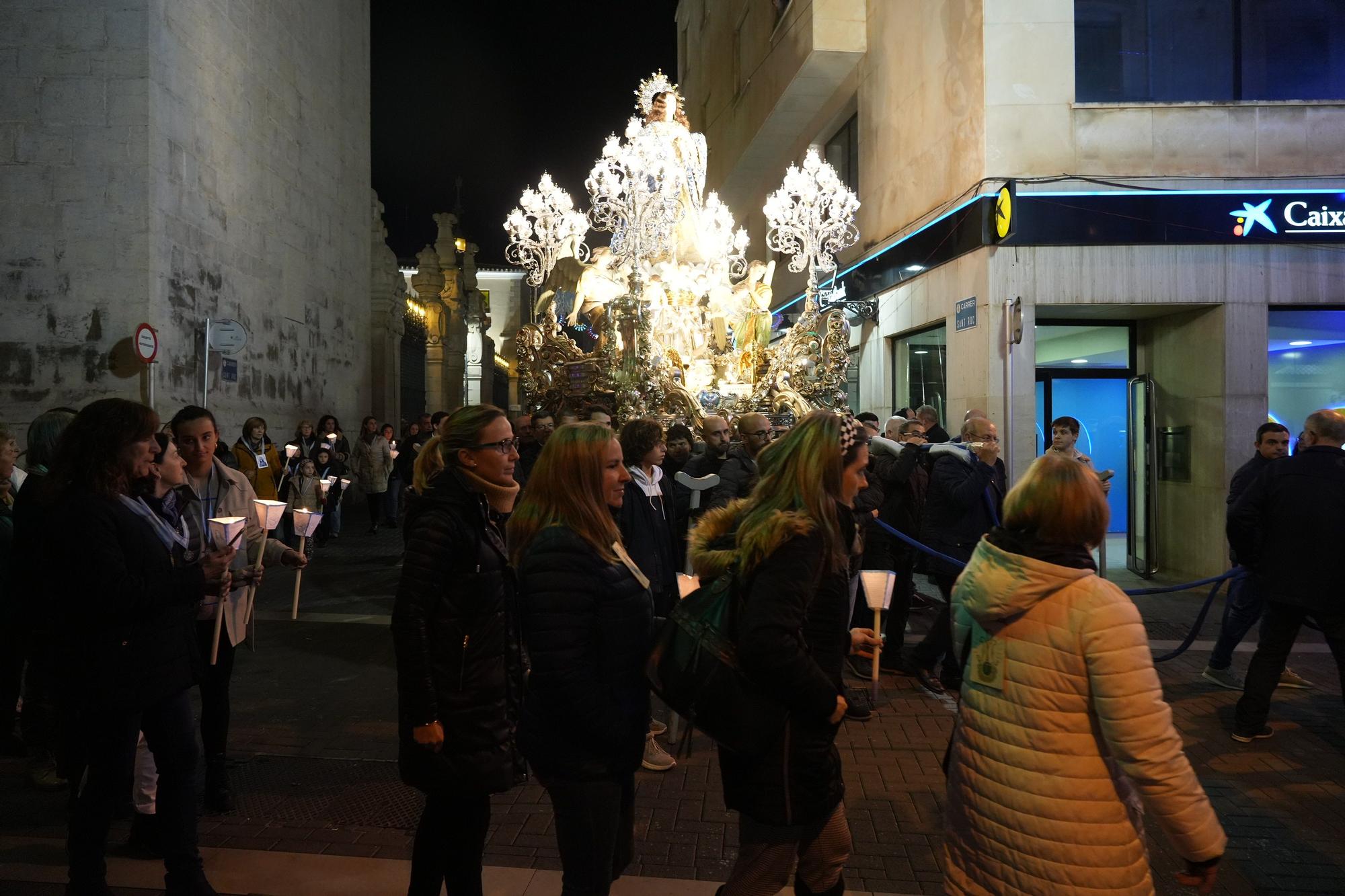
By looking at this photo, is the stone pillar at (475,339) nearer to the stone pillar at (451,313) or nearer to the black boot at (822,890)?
the stone pillar at (451,313)

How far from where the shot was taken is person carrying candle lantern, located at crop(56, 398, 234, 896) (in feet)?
10.1

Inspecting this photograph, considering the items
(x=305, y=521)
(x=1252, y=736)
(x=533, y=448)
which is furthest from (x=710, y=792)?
(x=533, y=448)

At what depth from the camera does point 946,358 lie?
12844mm

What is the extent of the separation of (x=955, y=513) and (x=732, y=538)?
423 cm

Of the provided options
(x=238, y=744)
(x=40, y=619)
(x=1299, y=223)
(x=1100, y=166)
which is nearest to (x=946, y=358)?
(x=1100, y=166)

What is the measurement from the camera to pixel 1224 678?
21.3ft

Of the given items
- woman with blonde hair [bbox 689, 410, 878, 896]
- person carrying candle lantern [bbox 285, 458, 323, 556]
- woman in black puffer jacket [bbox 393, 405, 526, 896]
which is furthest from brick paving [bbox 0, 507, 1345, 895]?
person carrying candle lantern [bbox 285, 458, 323, 556]

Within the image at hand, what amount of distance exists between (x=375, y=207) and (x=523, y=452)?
1585 cm

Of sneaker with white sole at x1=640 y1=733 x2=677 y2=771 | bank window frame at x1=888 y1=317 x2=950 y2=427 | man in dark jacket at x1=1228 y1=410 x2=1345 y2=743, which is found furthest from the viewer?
bank window frame at x1=888 y1=317 x2=950 y2=427

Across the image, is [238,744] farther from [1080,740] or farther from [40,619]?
[1080,740]

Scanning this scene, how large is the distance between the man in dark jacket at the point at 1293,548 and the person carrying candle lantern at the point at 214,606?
5.28 metres

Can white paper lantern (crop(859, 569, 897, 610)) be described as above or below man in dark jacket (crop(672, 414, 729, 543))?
below

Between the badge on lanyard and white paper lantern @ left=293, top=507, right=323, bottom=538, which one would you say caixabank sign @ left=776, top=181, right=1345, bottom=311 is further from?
the badge on lanyard

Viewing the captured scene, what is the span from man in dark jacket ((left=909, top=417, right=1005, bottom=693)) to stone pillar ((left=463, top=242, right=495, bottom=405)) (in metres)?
29.9
